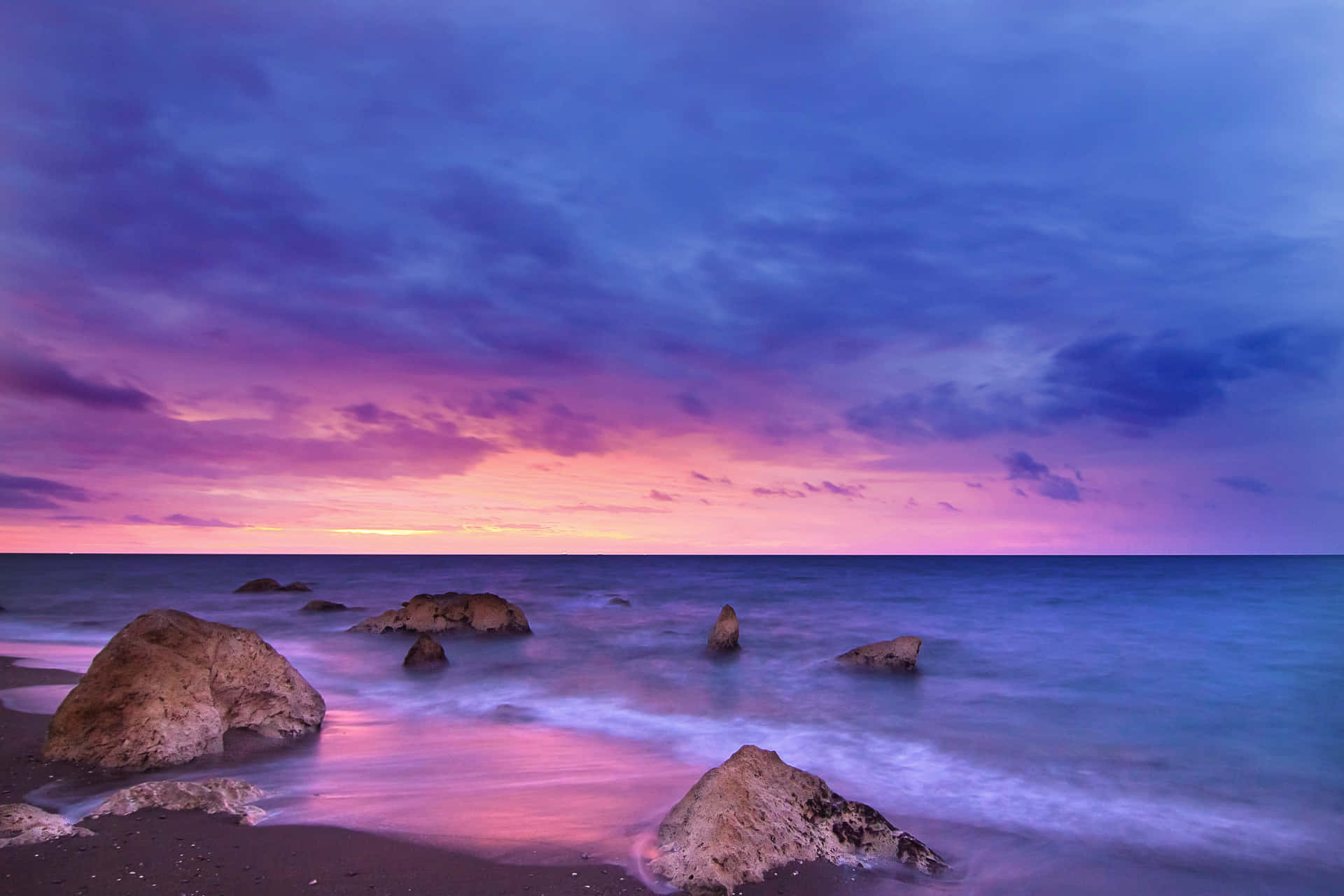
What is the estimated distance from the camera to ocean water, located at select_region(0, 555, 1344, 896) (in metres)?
7.44

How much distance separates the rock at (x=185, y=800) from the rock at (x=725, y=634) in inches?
624

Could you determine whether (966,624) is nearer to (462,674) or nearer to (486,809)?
(462,674)

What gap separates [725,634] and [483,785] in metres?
13.8

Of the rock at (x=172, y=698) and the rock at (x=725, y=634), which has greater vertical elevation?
the rock at (x=172, y=698)

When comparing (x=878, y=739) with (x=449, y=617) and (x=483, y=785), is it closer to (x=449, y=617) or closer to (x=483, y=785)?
(x=483, y=785)

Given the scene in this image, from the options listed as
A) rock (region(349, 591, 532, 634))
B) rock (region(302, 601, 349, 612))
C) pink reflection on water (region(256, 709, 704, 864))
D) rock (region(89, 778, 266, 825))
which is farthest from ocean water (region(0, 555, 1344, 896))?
rock (region(349, 591, 532, 634))

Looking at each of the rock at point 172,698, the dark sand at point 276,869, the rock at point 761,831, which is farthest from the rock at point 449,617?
the rock at point 761,831

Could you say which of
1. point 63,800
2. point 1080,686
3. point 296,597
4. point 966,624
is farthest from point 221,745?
point 296,597

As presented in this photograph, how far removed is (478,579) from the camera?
235 ft

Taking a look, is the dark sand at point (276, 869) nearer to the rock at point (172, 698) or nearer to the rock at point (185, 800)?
the rock at point (185, 800)

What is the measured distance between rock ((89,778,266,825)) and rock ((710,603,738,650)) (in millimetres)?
15849

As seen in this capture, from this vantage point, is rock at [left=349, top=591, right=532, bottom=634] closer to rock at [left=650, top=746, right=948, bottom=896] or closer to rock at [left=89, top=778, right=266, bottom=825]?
rock at [left=89, top=778, right=266, bottom=825]

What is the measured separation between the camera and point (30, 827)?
19.1 ft

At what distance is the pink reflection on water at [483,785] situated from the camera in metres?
6.89
